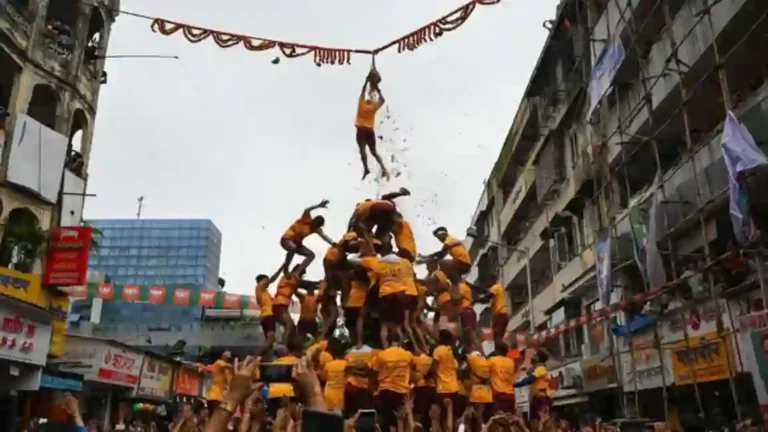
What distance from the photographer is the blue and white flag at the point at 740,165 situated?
35.7 ft

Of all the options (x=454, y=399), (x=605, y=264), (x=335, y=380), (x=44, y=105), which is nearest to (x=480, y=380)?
(x=454, y=399)

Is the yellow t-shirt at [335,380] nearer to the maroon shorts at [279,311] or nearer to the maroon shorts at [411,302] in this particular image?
the maroon shorts at [411,302]

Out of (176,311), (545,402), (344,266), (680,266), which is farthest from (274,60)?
(176,311)

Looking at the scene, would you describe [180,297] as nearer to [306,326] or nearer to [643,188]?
[306,326]

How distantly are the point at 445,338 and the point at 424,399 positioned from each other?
1.59m

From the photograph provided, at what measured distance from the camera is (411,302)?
12617mm

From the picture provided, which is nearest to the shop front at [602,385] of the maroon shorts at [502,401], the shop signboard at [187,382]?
the maroon shorts at [502,401]

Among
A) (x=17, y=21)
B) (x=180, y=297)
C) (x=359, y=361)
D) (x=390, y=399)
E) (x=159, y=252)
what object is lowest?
(x=390, y=399)

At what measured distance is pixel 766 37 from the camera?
13586 millimetres

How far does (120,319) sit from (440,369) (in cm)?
3594

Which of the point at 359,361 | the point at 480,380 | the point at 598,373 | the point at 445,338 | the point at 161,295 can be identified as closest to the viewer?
the point at 359,361

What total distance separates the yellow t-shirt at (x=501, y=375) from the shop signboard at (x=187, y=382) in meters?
14.5

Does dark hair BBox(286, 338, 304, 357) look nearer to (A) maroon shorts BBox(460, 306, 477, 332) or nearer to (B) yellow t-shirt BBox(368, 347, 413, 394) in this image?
(A) maroon shorts BBox(460, 306, 477, 332)

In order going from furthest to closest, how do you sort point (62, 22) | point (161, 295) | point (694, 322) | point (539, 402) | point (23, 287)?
point (161, 295)
point (62, 22)
point (23, 287)
point (694, 322)
point (539, 402)
